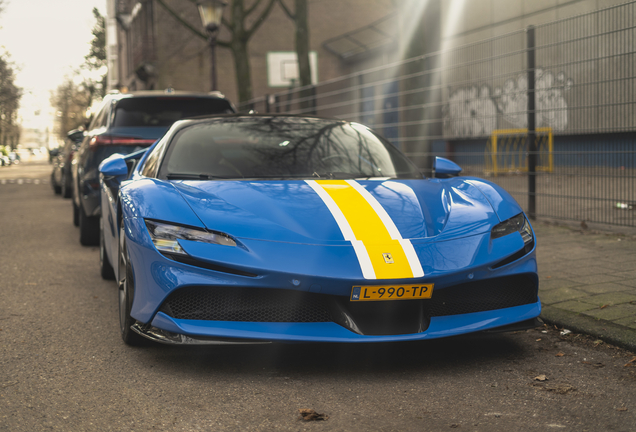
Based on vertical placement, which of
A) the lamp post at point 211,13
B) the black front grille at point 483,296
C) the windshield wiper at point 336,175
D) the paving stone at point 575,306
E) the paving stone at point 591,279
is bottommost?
the paving stone at point 575,306

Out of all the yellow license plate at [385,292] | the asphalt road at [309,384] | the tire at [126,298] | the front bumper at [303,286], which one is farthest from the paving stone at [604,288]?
the tire at [126,298]

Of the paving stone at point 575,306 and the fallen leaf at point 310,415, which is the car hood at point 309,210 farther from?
the paving stone at point 575,306

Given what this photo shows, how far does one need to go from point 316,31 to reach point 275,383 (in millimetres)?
33013

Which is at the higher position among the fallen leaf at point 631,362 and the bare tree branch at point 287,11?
the bare tree branch at point 287,11

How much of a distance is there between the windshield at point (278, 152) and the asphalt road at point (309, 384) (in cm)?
105

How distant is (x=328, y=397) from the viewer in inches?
117

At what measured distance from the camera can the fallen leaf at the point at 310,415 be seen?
8.91ft

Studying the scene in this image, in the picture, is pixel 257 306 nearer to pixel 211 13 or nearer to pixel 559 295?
pixel 559 295

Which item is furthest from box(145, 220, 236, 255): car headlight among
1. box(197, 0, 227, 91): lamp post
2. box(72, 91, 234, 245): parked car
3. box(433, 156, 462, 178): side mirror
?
box(197, 0, 227, 91): lamp post

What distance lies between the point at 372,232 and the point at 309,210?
1.14 ft

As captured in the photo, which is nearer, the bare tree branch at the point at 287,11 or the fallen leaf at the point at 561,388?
the fallen leaf at the point at 561,388

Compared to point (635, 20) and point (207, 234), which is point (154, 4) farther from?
point (207, 234)

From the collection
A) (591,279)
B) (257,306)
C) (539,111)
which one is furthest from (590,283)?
(539,111)

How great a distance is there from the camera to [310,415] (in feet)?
8.99
